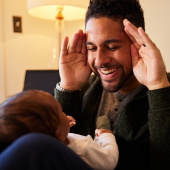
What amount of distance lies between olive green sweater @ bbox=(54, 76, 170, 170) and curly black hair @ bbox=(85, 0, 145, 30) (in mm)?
335

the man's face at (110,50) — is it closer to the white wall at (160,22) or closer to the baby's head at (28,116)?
the baby's head at (28,116)

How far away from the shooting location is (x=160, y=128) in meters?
0.72

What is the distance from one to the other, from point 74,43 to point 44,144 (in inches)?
31.2

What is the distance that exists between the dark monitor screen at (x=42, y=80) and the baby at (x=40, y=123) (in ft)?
3.85

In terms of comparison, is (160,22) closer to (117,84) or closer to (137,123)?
(117,84)

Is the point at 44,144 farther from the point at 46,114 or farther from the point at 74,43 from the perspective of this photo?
the point at 74,43

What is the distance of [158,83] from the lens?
78 cm

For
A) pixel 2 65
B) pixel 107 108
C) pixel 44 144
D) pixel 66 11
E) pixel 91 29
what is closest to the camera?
pixel 44 144

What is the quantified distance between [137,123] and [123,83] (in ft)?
0.68

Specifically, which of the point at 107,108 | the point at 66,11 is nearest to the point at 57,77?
the point at 66,11

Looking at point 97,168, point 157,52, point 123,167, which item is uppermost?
point 157,52

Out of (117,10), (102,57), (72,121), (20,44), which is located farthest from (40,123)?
(20,44)

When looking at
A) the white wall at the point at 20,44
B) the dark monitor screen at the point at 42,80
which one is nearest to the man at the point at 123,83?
the dark monitor screen at the point at 42,80

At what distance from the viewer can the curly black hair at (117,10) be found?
3.05 ft
